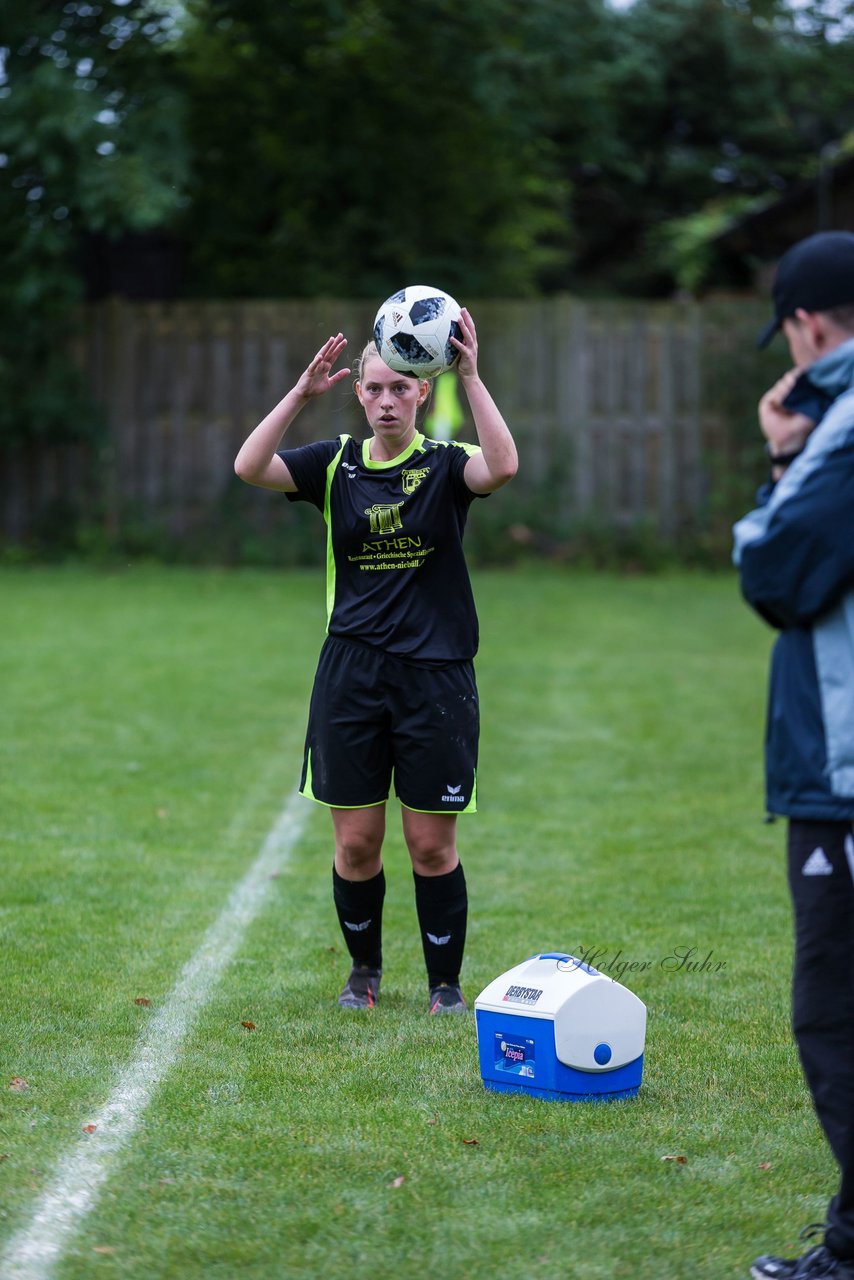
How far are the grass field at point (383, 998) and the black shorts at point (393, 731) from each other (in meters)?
0.76

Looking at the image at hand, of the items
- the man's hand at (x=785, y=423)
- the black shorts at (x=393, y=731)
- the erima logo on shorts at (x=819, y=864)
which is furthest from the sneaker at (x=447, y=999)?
the man's hand at (x=785, y=423)

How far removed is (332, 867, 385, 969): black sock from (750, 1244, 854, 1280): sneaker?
2.26 meters

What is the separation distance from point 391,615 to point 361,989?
131 centimetres

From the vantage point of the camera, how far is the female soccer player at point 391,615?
5.08 metres

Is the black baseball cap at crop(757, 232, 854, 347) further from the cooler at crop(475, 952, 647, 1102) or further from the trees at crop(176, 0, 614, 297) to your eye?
the trees at crop(176, 0, 614, 297)

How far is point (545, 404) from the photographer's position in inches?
800

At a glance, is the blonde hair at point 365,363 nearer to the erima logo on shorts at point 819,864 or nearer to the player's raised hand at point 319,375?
the player's raised hand at point 319,375

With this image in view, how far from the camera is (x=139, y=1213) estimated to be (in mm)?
3670

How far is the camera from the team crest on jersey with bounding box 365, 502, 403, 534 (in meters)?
5.10

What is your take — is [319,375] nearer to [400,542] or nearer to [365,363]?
[365,363]

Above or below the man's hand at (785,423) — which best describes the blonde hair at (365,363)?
above

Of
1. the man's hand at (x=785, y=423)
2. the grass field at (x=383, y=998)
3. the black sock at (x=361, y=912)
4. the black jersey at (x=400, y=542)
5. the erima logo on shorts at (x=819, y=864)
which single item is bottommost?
the grass field at (x=383, y=998)

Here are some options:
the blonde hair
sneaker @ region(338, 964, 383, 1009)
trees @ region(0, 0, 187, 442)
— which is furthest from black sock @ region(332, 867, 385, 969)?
trees @ region(0, 0, 187, 442)

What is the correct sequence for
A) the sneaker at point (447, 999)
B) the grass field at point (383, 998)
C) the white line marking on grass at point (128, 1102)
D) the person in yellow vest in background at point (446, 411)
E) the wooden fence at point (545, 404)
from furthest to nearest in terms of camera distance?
the wooden fence at point (545, 404)
the person in yellow vest in background at point (446, 411)
the sneaker at point (447, 999)
the grass field at point (383, 998)
the white line marking on grass at point (128, 1102)
